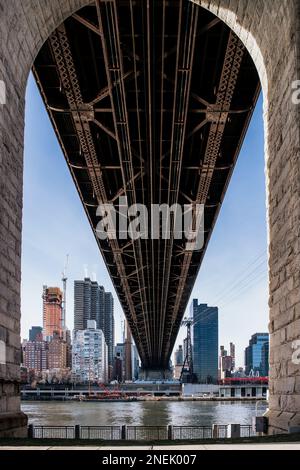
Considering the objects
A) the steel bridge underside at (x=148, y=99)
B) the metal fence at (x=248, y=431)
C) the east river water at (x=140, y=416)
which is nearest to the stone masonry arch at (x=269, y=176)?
the steel bridge underside at (x=148, y=99)

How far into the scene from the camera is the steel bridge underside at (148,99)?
16.3 m

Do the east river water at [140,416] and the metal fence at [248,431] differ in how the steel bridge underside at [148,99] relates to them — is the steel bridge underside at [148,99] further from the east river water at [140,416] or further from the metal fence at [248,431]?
the east river water at [140,416]

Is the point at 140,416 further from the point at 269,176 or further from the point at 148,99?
the point at 269,176

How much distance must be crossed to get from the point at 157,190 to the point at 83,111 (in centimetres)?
1013

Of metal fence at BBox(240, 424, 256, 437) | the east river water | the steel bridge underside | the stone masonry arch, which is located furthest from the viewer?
the east river water

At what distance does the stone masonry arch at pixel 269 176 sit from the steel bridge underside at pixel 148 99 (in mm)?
3194

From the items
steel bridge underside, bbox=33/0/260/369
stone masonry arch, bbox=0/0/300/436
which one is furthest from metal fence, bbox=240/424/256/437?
stone masonry arch, bbox=0/0/300/436

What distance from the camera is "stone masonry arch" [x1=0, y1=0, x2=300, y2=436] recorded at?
10641 mm

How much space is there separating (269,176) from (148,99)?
27.0ft

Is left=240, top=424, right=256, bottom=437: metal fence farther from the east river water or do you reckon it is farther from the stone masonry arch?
the stone masonry arch

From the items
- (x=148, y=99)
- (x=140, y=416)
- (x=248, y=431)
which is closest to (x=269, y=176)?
(x=148, y=99)

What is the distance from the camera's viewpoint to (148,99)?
1994 centimetres

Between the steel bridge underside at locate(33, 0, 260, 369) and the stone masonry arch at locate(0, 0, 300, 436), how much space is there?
3.19m
